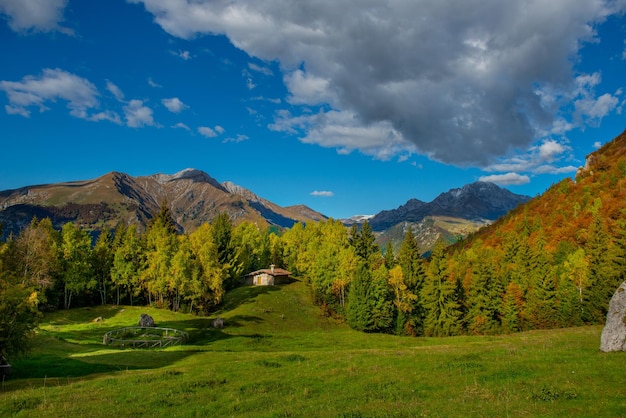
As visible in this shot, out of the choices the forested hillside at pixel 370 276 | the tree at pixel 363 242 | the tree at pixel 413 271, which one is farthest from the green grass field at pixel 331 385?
the tree at pixel 363 242

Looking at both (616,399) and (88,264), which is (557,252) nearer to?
(616,399)

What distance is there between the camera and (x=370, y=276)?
3162 inches

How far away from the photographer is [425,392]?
1953cm

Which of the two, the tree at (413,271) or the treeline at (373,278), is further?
the tree at (413,271)

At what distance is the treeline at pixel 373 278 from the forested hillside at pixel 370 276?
221 mm

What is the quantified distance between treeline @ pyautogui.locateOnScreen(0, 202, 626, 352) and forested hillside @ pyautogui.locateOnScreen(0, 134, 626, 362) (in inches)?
8.7

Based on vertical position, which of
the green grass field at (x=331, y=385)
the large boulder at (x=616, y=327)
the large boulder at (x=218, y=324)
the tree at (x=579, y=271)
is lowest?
the large boulder at (x=218, y=324)

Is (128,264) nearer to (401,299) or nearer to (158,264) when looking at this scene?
(158,264)

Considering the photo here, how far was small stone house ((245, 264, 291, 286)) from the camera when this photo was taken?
10462cm

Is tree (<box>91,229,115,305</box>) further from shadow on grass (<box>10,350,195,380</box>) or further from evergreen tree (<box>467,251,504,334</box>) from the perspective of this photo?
evergreen tree (<box>467,251,504,334</box>)

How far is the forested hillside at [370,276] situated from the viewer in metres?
68.8

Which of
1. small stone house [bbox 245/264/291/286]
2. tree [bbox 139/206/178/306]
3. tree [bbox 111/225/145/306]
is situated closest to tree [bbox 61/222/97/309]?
tree [bbox 111/225/145/306]

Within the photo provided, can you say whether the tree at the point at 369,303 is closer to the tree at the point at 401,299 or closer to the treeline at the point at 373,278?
the treeline at the point at 373,278

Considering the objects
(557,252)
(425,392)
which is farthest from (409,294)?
(425,392)
